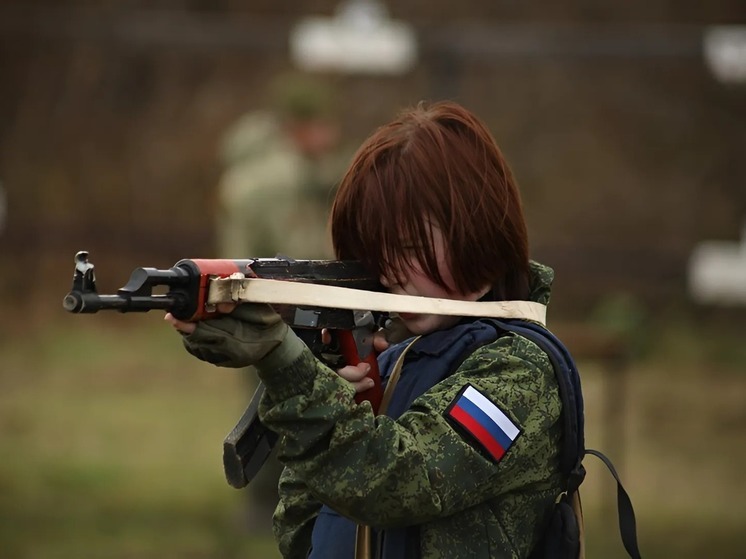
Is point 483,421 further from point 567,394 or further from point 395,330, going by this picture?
point 395,330

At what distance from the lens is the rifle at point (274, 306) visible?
1822 mm

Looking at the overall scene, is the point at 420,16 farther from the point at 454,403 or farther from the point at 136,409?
the point at 454,403

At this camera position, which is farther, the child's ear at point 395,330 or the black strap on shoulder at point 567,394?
the child's ear at point 395,330

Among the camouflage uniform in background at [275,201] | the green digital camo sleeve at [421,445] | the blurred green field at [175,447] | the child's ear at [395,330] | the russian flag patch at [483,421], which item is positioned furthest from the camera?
the blurred green field at [175,447]

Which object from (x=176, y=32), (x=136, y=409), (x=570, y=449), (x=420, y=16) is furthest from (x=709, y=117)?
(x=570, y=449)

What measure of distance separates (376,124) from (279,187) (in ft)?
20.9

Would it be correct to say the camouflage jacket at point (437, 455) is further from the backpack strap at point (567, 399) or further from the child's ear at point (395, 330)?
the child's ear at point (395, 330)

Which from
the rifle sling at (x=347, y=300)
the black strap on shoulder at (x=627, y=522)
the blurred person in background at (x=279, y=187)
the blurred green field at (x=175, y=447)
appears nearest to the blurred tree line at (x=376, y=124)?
the blurred green field at (x=175, y=447)

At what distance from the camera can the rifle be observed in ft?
5.98

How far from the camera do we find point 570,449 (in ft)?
7.14

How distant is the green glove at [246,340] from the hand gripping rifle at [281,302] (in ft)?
0.07

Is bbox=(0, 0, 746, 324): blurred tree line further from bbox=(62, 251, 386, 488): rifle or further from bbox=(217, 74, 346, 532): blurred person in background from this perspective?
bbox=(62, 251, 386, 488): rifle

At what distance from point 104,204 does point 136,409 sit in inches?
162

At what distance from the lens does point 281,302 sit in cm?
195
